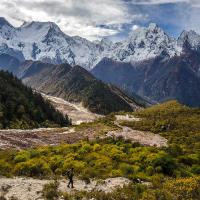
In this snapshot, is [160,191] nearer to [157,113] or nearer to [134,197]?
[134,197]

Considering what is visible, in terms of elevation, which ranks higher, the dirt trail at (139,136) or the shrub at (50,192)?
the shrub at (50,192)

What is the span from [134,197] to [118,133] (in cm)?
6864

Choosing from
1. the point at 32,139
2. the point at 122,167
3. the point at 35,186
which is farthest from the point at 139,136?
the point at 35,186

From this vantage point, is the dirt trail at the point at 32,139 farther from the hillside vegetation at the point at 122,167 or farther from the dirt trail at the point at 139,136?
the hillside vegetation at the point at 122,167

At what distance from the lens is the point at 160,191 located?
46094mm

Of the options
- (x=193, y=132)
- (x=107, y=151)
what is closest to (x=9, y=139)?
(x=107, y=151)

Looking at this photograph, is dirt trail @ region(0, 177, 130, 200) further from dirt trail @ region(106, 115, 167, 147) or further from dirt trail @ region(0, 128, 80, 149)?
dirt trail @ region(106, 115, 167, 147)

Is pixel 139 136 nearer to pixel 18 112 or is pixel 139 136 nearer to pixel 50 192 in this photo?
pixel 50 192

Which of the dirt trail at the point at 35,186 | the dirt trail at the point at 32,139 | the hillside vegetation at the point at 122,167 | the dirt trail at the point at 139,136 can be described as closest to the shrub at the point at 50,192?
the dirt trail at the point at 35,186

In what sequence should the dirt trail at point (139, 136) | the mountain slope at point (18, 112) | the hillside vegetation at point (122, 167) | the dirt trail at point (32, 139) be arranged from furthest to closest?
the mountain slope at point (18, 112)
the dirt trail at point (139, 136)
the dirt trail at point (32, 139)
the hillside vegetation at point (122, 167)

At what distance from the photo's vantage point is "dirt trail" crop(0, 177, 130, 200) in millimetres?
44469

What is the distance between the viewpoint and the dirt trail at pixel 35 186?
146 feet

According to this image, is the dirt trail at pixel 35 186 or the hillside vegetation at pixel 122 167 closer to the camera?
the dirt trail at pixel 35 186

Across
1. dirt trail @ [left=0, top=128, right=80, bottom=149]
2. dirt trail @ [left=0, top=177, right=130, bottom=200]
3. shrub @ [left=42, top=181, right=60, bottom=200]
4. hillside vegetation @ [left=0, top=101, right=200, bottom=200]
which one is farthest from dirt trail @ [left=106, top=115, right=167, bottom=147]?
shrub @ [left=42, top=181, right=60, bottom=200]
